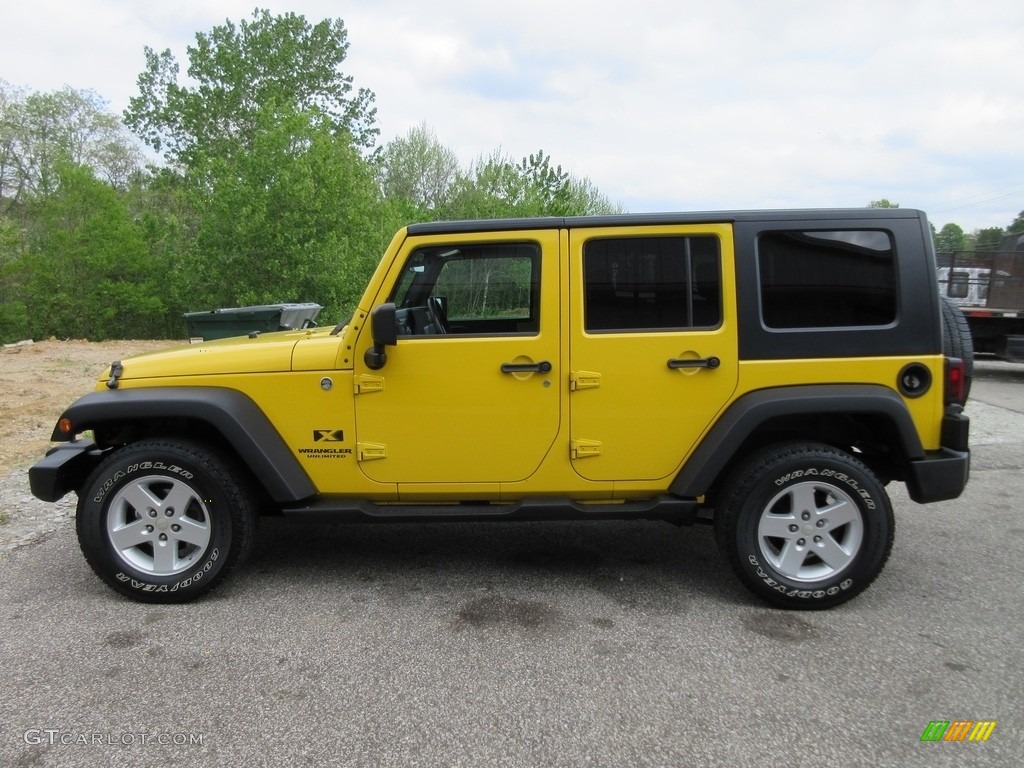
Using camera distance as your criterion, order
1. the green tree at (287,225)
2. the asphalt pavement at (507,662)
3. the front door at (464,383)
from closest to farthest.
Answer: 1. the asphalt pavement at (507,662)
2. the front door at (464,383)
3. the green tree at (287,225)

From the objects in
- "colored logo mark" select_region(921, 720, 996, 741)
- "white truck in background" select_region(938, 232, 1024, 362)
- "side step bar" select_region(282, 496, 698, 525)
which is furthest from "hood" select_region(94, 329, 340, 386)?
"white truck in background" select_region(938, 232, 1024, 362)

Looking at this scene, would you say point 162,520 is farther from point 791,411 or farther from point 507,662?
point 791,411

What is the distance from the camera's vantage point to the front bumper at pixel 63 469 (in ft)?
11.6

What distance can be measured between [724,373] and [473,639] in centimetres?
173

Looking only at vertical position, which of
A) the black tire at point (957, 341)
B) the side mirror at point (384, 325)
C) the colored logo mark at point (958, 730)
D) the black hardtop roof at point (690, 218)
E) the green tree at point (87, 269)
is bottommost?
the colored logo mark at point (958, 730)

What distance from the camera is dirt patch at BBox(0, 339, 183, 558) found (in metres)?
4.87

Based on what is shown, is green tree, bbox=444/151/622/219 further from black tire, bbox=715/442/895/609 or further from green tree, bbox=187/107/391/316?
black tire, bbox=715/442/895/609

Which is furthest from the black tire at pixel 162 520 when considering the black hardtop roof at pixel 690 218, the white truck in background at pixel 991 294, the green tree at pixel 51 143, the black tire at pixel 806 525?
the green tree at pixel 51 143

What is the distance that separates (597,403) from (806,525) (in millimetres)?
1174

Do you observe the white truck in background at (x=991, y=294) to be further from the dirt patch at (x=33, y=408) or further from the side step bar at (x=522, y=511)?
the dirt patch at (x=33, y=408)

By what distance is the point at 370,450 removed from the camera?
360cm

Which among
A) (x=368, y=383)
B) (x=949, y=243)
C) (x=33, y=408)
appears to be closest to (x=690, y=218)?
(x=368, y=383)

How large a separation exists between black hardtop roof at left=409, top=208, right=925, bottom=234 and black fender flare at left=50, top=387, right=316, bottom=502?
48.8 inches

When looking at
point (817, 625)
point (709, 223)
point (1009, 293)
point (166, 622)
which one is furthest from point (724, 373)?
point (1009, 293)
